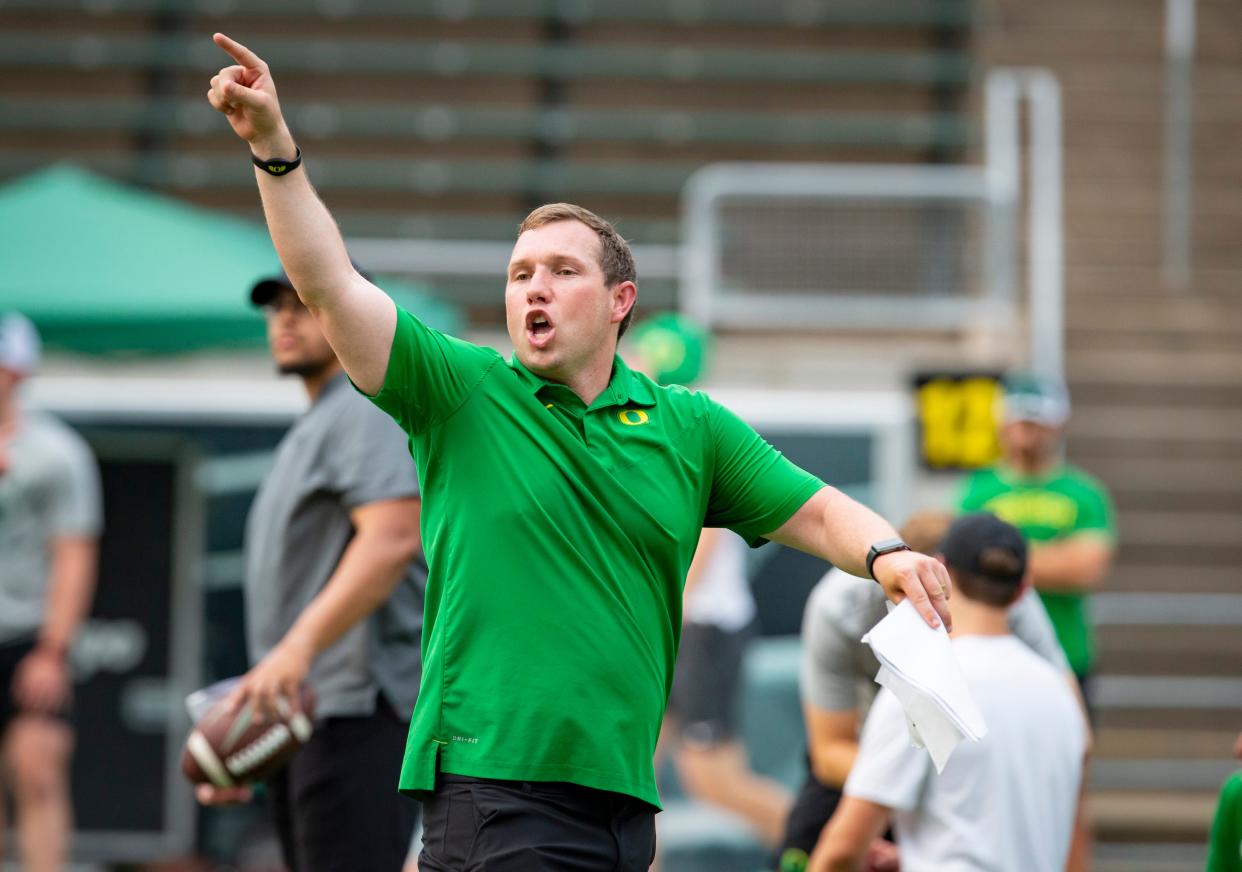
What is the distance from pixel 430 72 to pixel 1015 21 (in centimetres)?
503

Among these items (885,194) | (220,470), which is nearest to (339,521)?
(220,470)

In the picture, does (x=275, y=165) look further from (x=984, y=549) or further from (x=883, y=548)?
(x=984, y=549)

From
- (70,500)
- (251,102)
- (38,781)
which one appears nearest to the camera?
(251,102)

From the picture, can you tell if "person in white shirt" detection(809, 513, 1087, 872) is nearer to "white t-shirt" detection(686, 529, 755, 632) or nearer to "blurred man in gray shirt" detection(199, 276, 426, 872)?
"blurred man in gray shirt" detection(199, 276, 426, 872)

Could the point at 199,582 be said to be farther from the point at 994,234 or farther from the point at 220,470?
the point at 994,234

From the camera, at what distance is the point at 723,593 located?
7367 millimetres

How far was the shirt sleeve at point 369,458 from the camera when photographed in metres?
4.27

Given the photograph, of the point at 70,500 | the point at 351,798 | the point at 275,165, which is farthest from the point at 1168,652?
the point at 275,165

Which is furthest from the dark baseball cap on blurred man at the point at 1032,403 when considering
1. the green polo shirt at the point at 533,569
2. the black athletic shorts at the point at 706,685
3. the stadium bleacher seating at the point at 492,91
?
the stadium bleacher seating at the point at 492,91

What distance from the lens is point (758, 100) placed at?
601 inches

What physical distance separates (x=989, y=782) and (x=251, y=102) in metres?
2.07

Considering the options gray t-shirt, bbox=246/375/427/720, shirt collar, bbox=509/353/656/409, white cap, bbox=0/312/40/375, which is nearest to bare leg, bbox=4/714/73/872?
white cap, bbox=0/312/40/375

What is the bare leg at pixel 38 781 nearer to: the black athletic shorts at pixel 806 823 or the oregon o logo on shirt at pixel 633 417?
the black athletic shorts at pixel 806 823

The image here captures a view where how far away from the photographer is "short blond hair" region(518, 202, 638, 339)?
3119 mm
